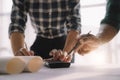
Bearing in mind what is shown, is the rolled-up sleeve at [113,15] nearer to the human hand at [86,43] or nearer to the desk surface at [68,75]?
the human hand at [86,43]

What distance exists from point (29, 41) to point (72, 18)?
1.79 meters

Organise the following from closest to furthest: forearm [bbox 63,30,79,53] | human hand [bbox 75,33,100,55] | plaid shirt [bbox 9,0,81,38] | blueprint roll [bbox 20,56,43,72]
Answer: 1. blueprint roll [bbox 20,56,43,72]
2. human hand [bbox 75,33,100,55]
3. forearm [bbox 63,30,79,53]
4. plaid shirt [bbox 9,0,81,38]

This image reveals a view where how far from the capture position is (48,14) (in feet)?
4.68

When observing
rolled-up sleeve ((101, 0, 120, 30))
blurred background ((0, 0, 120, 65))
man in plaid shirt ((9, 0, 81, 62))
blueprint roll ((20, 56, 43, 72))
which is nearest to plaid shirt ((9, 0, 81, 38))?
man in plaid shirt ((9, 0, 81, 62))

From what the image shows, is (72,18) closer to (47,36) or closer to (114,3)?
(47,36)

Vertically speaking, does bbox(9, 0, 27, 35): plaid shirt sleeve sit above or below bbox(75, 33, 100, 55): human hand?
above

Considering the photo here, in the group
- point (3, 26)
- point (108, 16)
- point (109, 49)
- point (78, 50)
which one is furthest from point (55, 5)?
point (3, 26)

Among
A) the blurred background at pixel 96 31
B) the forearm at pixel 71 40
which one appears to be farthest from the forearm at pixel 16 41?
the blurred background at pixel 96 31

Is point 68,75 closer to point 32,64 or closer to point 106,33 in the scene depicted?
point 32,64

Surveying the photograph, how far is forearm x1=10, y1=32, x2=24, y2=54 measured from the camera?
129 centimetres

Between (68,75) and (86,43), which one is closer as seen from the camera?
(68,75)

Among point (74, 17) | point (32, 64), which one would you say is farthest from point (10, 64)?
point (74, 17)

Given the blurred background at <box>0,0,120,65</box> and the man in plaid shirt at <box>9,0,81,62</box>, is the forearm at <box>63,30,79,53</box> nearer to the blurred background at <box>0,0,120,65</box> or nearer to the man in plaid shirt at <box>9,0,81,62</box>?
the man in plaid shirt at <box>9,0,81,62</box>

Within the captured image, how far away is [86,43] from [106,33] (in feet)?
0.40
